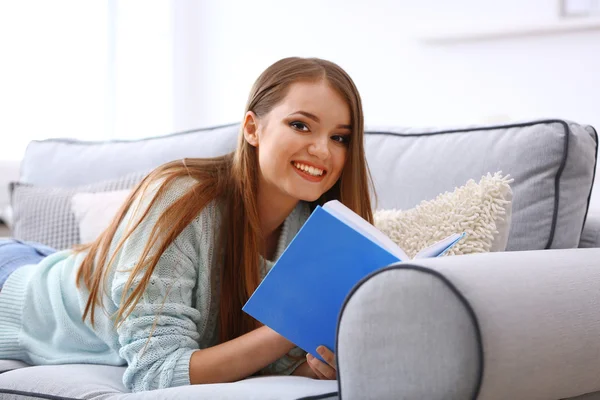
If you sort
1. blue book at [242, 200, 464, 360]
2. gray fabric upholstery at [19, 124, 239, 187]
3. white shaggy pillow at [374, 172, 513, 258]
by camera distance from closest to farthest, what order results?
blue book at [242, 200, 464, 360], white shaggy pillow at [374, 172, 513, 258], gray fabric upholstery at [19, 124, 239, 187]

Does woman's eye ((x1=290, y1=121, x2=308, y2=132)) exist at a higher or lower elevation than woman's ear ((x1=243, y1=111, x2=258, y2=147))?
higher

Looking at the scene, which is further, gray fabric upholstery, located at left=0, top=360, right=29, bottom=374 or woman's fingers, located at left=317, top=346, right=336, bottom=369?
gray fabric upholstery, located at left=0, top=360, right=29, bottom=374

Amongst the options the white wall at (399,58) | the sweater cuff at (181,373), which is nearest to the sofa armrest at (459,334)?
the sweater cuff at (181,373)

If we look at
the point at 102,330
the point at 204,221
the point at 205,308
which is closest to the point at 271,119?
the point at 204,221

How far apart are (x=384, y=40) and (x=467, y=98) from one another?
431 millimetres

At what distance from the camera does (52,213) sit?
6.68 ft

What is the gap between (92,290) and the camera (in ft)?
4.84

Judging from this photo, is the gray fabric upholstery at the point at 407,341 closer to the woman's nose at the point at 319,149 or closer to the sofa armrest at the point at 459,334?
the sofa armrest at the point at 459,334

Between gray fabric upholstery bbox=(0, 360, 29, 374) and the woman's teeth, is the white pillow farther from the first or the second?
the woman's teeth

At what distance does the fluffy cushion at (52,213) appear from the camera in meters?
2.02

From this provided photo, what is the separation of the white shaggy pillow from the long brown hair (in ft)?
0.35

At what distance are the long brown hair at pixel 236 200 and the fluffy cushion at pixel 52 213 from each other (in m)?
0.49

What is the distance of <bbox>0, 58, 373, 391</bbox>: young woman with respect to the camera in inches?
→ 50.4

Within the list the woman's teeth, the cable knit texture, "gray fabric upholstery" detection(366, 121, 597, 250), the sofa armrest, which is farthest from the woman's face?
the sofa armrest
